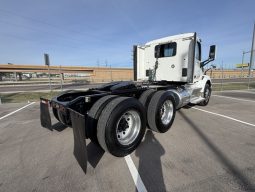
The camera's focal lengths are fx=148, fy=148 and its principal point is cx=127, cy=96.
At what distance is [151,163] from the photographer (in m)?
2.65

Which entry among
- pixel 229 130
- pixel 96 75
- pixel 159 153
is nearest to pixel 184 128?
pixel 229 130

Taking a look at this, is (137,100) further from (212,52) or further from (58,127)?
(212,52)

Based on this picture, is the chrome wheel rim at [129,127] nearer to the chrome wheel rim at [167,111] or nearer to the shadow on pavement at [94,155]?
the shadow on pavement at [94,155]

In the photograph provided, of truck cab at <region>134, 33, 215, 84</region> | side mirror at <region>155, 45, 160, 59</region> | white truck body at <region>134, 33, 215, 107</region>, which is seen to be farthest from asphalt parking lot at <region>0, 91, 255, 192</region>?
side mirror at <region>155, 45, 160, 59</region>

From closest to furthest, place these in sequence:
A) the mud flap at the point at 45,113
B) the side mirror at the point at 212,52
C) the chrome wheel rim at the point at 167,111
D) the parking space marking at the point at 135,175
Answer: the parking space marking at the point at 135,175 < the mud flap at the point at 45,113 < the chrome wheel rim at the point at 167,111 < the side mirror at the point at 212,52

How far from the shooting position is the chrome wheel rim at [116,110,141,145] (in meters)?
3.12

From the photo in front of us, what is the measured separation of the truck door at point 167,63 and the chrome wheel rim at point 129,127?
3214 mm

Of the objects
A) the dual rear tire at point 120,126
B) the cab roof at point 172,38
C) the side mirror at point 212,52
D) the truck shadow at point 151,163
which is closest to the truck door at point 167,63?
the cab roof at point 172,38

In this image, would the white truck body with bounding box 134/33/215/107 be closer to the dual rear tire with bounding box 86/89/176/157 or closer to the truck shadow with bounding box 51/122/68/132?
the dual rear tire with bounding box 86/89/176/157

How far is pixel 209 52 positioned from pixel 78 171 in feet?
19.9

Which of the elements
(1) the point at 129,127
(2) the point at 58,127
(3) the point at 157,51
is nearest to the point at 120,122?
(1) the point at 129,127

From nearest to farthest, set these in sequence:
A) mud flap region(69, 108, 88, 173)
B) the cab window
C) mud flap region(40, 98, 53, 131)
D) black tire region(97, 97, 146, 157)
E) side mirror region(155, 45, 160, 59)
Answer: mud flap region(69, 108, 88, 173) → black tire region(97, 97, 146, 157) → mud flap region(40, 98, 53, 131) → the cab window → side mirror region(155, 45, 160, 59)

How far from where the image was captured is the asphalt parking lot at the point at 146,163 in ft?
7.13

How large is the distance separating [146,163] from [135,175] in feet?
1.23
